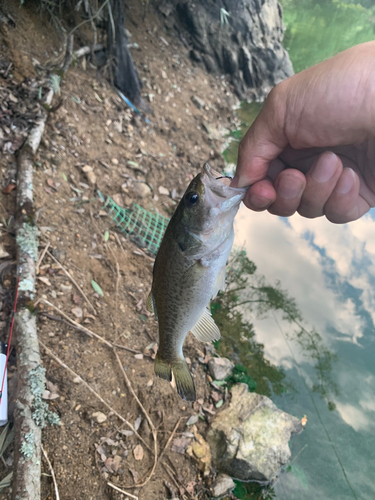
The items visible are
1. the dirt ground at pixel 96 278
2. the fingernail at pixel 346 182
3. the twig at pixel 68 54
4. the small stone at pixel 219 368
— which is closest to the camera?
the fingernail at pixel 346 182

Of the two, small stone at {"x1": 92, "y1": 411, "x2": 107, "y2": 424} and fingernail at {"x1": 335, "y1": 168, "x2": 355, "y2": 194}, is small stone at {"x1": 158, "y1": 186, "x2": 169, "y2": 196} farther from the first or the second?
fingernail at {"x1": 335, "y1": 168, "x2": 355, "y2": 194}

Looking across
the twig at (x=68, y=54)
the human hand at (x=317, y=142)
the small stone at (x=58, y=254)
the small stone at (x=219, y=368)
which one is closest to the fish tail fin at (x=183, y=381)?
the human hand at (x=317, y=142)

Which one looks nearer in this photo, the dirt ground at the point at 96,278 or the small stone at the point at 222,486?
the dirt ground at the point at 96,278

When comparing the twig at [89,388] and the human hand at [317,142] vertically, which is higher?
the human hand at [317,142]

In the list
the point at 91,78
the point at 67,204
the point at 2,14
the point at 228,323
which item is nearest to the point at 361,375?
the point at 228,323

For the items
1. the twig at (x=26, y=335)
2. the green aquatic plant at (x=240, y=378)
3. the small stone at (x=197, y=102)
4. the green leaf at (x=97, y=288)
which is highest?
the twig at (x=26, y=335)

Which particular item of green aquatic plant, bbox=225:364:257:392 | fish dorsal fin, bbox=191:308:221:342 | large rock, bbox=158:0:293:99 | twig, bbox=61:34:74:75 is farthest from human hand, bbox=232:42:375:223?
large rock, bbox=158:0:293:99

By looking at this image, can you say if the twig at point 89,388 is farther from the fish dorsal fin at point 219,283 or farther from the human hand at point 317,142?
the human hand at point 317,142
